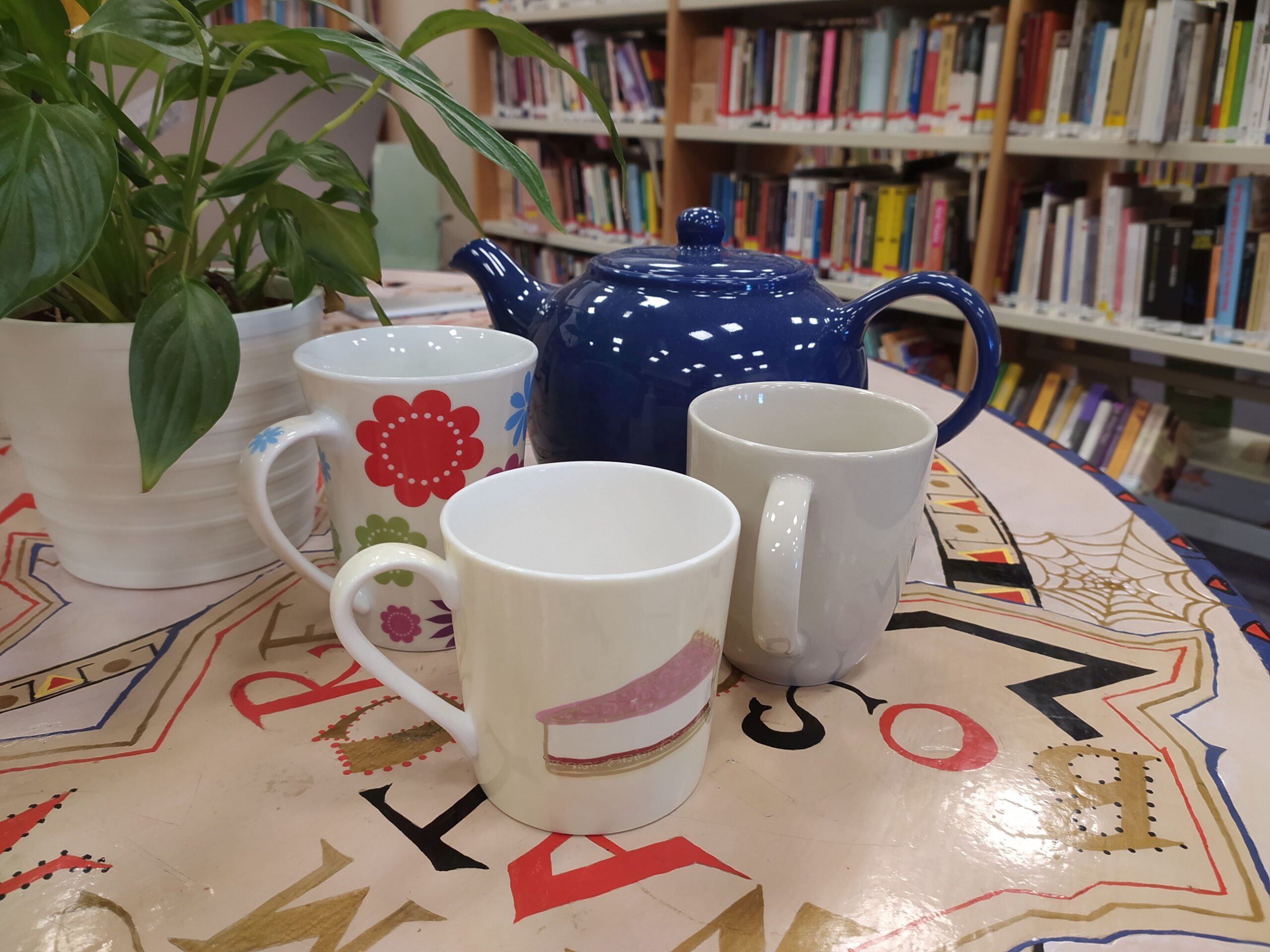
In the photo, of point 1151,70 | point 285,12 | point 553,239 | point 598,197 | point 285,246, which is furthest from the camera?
point 285,12

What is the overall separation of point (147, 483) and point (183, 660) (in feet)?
0.40

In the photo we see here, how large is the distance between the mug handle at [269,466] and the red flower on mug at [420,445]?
2 centimetres

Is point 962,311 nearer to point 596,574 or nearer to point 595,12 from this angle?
point 596,574

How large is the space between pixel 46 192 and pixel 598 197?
2.34 m

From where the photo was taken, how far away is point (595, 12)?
2262 millimetres

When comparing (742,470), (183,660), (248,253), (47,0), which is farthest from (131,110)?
(742,470)

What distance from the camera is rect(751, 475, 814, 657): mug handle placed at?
36cm

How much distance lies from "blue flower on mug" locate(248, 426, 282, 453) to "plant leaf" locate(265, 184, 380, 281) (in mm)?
154

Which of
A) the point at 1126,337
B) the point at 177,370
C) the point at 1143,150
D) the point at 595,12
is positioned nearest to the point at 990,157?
the point at 1143,150

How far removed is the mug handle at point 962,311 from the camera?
524 mm

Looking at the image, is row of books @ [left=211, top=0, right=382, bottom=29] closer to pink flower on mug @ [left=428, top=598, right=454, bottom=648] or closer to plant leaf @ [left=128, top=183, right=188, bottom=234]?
plant leaf @ [left=128, top=183, right=188, bottom=234]

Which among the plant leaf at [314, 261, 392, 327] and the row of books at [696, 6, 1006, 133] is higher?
the row of books at [696, 6, 1006, 133]

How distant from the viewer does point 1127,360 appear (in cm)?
184

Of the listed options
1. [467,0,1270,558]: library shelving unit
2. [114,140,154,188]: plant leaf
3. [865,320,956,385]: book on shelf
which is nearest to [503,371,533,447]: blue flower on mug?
[114,140,154,188]: plant leaf
